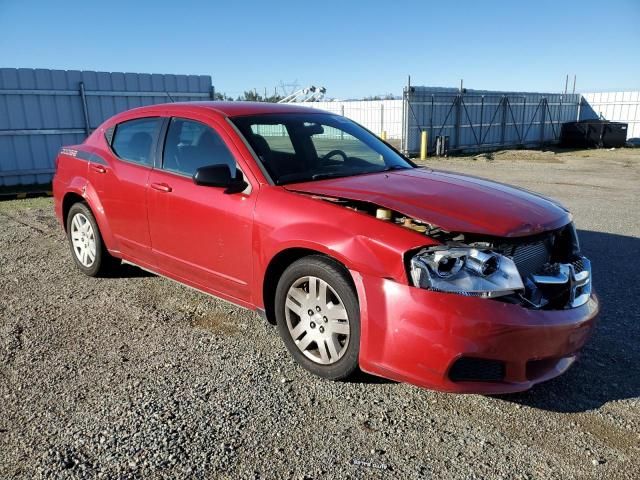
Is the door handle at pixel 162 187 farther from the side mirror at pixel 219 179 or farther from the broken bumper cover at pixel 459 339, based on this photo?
the broken bumper cover at pixel 459 339

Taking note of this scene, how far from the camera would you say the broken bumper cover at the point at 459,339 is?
8.79ft

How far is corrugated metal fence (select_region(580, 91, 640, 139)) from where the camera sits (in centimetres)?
3153

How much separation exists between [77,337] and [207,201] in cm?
145

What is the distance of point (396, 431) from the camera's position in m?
2.82

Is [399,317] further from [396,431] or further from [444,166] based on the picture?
[444,166]

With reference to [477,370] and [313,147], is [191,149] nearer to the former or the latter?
[313,147]

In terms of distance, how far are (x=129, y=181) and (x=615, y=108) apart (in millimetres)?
35404

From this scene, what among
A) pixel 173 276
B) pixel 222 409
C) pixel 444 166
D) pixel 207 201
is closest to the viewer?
pixel 222 409

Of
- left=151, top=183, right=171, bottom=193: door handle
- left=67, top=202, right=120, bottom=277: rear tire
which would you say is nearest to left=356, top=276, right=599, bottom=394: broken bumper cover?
left=151, top=183, right=171, bottom=193: door handle

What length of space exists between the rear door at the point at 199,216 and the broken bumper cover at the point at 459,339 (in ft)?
3.62

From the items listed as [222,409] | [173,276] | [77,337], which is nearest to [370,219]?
[222,409]

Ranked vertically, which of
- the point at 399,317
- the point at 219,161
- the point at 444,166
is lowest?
the point at 444,166

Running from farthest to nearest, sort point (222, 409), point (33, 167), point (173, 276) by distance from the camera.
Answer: point (33, 167) < point (173, 276) < point (222, 409)

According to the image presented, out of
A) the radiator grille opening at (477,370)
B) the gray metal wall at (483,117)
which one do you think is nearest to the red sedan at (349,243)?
the radiator grille opening at (477,370)
